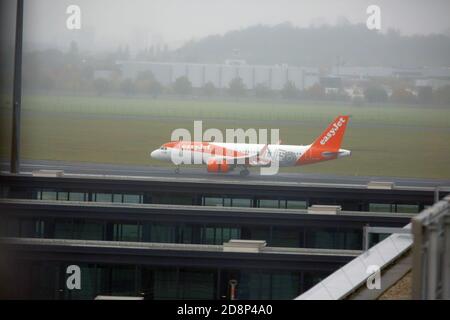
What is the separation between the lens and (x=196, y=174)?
4041cm

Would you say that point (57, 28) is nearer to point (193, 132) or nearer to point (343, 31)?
point (193, 132)

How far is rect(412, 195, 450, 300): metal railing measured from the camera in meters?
5.50

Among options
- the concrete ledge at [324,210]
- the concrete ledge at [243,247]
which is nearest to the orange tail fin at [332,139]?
the concrete ledge at [324,210]

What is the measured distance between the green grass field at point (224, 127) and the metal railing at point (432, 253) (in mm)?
37738

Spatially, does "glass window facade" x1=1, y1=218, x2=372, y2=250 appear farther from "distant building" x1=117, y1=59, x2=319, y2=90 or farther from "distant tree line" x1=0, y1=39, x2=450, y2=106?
"distant building" x1=117, y1=59, x2=319, y2=90

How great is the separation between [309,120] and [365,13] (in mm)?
7764

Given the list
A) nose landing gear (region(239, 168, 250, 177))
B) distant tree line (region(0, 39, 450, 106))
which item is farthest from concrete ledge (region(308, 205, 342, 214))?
distant tree line (region(0, 39, 450, 106))

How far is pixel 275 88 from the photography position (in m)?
55.8

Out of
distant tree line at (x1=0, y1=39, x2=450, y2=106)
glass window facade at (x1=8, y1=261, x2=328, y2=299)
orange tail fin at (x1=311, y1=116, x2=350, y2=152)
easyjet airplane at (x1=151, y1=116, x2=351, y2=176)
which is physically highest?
distant tree line at (x1=0, y1=39, x2=450, y2=106)

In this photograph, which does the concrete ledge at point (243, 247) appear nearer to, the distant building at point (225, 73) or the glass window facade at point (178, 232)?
the glass window facade at point (178, 232)

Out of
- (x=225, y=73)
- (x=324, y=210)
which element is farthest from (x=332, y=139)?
(x=324, y=210)

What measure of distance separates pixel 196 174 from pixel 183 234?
2107 cm

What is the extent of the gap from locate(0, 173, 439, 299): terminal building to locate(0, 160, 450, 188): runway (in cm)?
1424
